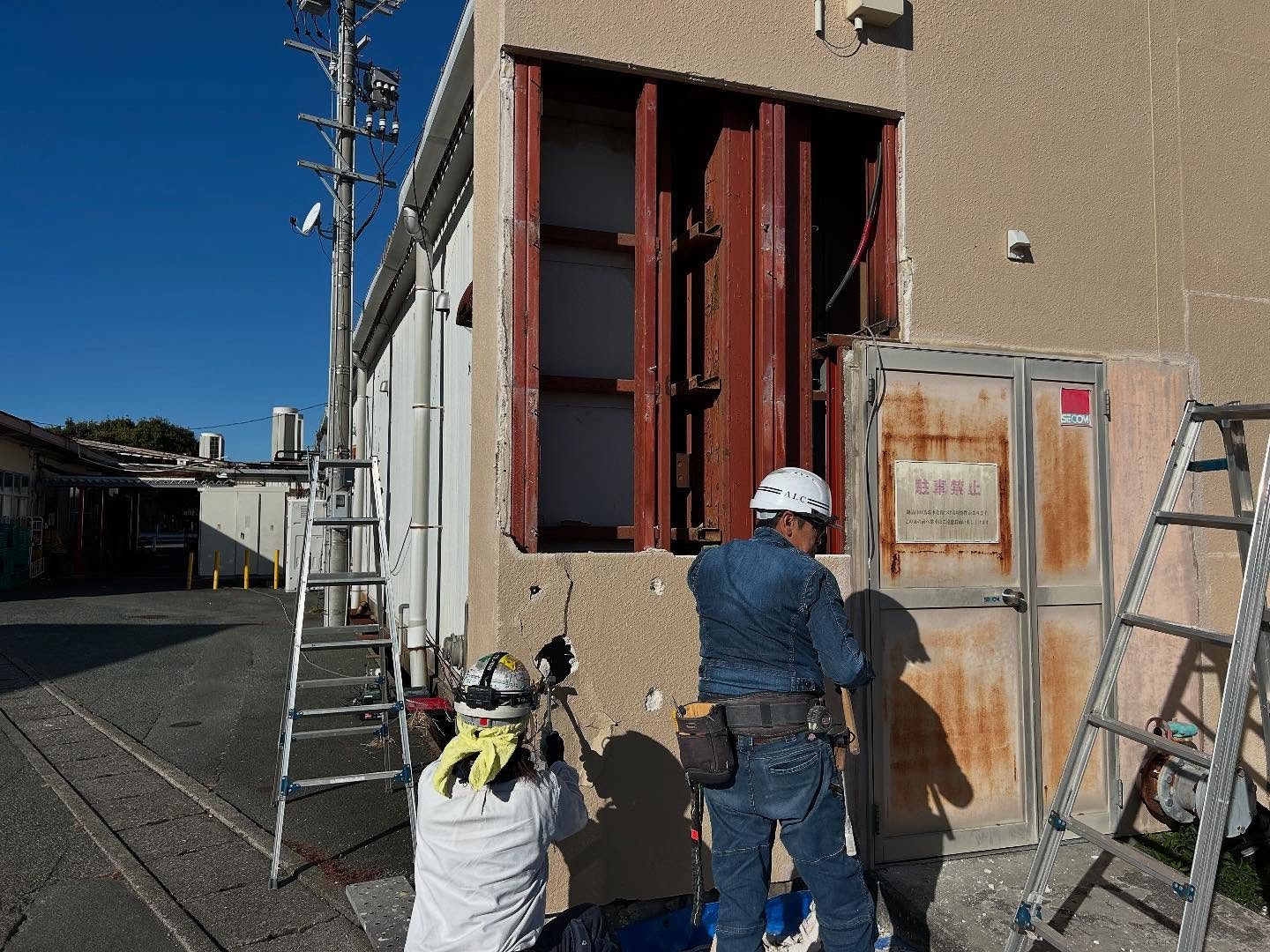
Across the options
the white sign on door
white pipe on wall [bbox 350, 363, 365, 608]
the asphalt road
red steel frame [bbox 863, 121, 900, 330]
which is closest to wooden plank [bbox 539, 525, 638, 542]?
the white sign on door

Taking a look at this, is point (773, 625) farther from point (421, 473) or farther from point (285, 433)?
point (285, 433)

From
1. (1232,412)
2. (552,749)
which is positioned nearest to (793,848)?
(552,749)

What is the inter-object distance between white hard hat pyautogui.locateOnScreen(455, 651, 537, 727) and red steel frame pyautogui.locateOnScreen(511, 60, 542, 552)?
113 centimetres

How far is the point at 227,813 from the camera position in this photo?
17.6ft

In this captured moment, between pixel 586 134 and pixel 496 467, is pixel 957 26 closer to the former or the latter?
pixel 586 134

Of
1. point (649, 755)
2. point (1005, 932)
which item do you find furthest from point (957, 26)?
point (1005, 932)

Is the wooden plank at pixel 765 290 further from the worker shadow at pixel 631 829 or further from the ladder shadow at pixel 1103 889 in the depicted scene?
the ladder shadow at pixel 1103 889

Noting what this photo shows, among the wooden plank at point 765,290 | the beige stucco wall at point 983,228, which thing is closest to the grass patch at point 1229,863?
the beige stucco wall at point 983,228

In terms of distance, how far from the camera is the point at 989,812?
445 centimetres

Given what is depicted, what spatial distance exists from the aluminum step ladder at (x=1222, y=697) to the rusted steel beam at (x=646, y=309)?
6.85ft

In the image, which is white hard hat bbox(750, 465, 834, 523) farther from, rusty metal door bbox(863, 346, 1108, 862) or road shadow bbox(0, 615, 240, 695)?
road shadow bbox(0, 615, 240, 695)

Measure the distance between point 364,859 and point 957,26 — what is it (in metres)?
5.67

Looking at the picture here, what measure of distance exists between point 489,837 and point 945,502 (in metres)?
2.97

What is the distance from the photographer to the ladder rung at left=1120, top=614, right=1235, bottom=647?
3.13 metres
